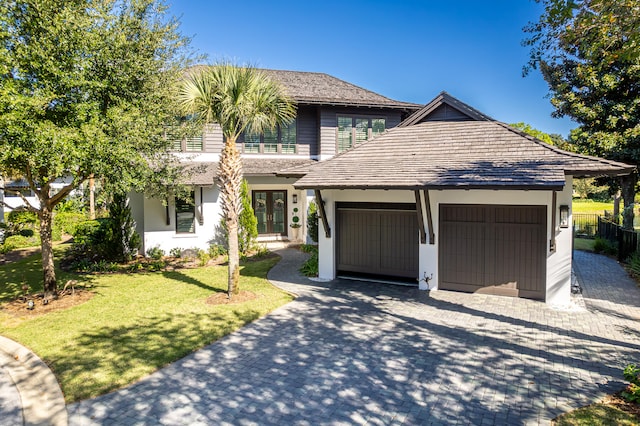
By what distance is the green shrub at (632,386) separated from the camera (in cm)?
508

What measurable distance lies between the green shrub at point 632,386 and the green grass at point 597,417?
318mm

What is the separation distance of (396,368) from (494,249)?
545cm

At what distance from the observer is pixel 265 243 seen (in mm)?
18797

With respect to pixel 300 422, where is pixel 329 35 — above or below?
above

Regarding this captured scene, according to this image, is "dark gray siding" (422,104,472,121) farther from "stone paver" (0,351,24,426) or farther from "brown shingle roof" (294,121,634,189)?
"stone paver" (0,351,24,426)

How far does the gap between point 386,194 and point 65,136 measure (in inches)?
321

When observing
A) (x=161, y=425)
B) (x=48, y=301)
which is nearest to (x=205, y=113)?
(x=48, y=301)

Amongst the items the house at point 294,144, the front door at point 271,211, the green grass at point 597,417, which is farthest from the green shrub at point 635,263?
the front door at point 271,211

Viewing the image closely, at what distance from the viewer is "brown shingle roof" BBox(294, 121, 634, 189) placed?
8.89m

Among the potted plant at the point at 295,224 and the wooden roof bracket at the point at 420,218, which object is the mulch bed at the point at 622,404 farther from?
the potted plant at the point at 295,224

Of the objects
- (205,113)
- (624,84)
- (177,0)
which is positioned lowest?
(205,113)

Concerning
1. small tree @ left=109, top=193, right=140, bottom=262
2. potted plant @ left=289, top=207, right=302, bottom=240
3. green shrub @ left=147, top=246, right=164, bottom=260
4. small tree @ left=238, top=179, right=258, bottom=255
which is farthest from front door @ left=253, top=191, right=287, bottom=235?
small tree @ left=109, top=193, right=140, bottom=262

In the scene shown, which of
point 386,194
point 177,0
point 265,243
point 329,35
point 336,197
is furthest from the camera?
point 329,35

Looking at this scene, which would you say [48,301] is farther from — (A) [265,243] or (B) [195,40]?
(A) [265,243]
